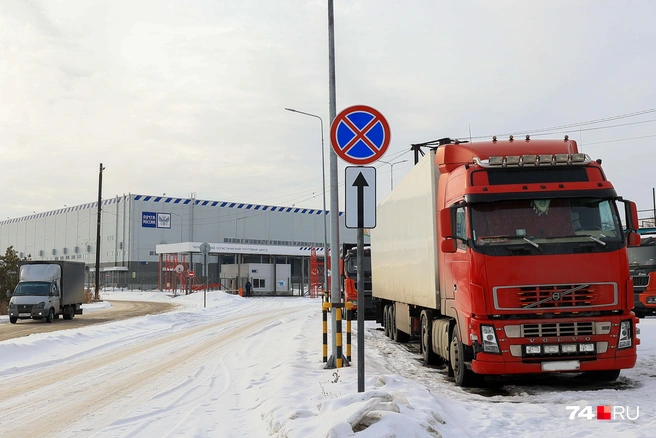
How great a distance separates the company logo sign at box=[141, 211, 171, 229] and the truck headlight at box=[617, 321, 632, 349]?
80782 mm

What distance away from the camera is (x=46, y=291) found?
2875 cm

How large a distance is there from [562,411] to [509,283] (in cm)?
193

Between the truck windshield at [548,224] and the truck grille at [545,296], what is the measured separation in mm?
491

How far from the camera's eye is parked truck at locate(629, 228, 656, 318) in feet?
72.7

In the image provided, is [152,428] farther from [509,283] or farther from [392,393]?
[509,283]

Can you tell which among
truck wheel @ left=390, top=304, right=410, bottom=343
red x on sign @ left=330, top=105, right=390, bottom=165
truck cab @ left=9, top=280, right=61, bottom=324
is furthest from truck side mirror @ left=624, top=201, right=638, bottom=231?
truck cab @ left=9, top=280, right=61, bottom=324

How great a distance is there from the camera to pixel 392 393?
23.2 feet

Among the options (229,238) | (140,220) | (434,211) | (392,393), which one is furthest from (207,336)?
(229,238)

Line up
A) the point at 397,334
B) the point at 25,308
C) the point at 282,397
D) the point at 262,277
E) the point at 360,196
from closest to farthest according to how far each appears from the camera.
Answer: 1. the point at 360,196
2. the point at 282,397
3. the point at 397,334
4. the point at 25,308
5. the point at 262,277

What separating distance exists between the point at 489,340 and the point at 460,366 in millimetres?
1057

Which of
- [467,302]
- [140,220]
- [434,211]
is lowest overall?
[467,302]

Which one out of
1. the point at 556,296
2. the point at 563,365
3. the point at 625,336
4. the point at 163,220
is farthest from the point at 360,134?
the point at 163,220

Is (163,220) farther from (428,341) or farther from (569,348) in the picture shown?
(569,348)

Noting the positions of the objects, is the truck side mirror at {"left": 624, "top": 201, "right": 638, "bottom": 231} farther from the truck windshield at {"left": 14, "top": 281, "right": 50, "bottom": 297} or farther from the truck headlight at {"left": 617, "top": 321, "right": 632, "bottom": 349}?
the truck windshield at {"left": 14, "top": 281, "right": 50, "bottom": 297}
